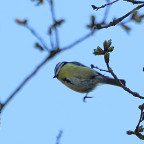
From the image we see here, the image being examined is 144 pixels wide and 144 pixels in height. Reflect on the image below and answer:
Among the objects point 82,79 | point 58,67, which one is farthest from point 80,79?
point 58,67

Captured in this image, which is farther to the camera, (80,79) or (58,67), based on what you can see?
(58,67)

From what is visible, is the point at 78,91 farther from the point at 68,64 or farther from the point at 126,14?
the point at 126,14

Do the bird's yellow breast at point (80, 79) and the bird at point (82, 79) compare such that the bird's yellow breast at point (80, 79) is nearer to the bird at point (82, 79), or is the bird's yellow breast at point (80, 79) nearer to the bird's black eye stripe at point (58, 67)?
the bird at point (82, 79)

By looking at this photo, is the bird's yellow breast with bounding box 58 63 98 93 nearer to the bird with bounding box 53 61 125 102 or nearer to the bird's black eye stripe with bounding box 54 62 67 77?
the bird with bounding box 53 61 125 102

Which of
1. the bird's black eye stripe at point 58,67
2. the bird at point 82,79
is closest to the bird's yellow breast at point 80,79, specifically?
the bird at point 82,79

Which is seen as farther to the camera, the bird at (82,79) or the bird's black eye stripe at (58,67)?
the bird's black eye stripe at (58,67)

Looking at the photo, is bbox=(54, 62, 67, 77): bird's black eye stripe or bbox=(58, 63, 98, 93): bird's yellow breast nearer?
bbox=(58, 63, 98, 93): bird's yellow breast

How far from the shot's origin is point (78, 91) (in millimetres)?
7152

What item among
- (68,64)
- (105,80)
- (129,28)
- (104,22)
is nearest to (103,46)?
(104,22)

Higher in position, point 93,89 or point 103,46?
point 103,46

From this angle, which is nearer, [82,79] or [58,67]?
[82,79]

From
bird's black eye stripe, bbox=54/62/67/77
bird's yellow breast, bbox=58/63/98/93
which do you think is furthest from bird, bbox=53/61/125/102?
bird's black eye stripe, bbox=54/62/67/77

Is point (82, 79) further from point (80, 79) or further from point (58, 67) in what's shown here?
point (58, 67)

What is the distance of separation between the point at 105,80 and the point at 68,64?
3.21 feet
